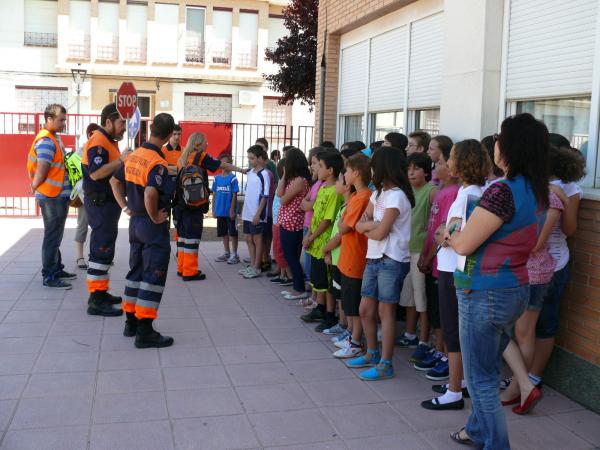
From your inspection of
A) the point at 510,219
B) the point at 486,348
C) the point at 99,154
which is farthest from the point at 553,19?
the point at 99,154

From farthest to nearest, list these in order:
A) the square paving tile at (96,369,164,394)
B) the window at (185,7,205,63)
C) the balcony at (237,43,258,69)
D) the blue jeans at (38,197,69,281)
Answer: the balcony at (237,43,258,69)
the window at (185,7,205,63)
the blue jeans at (38,197,69,281)
the square paving tile at (96,369,164,394)

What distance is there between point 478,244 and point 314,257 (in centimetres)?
347

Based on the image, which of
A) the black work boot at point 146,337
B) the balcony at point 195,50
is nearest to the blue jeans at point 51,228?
the black work boot at point 146,337

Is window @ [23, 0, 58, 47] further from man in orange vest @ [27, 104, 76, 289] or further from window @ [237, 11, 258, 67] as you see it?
man in orange vest @ [27, 104, 76, 289]

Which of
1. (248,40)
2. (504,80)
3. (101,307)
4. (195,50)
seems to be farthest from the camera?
(248,40)

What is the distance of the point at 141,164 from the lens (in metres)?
6.18

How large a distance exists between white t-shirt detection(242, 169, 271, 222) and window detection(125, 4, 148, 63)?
25220 millimetres

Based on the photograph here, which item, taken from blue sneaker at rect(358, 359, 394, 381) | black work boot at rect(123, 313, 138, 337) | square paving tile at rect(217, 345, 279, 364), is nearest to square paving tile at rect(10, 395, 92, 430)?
square paving tile at rect(217, 345, 279, 364)

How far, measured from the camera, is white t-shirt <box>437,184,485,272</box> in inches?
167

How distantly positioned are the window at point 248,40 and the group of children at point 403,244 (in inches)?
1056

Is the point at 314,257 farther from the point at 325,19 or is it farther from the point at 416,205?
the point at 325,19

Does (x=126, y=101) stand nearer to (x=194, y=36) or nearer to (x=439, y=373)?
(x=439, y=373)

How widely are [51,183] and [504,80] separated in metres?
5.30

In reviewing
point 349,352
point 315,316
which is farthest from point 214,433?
point 315,316
